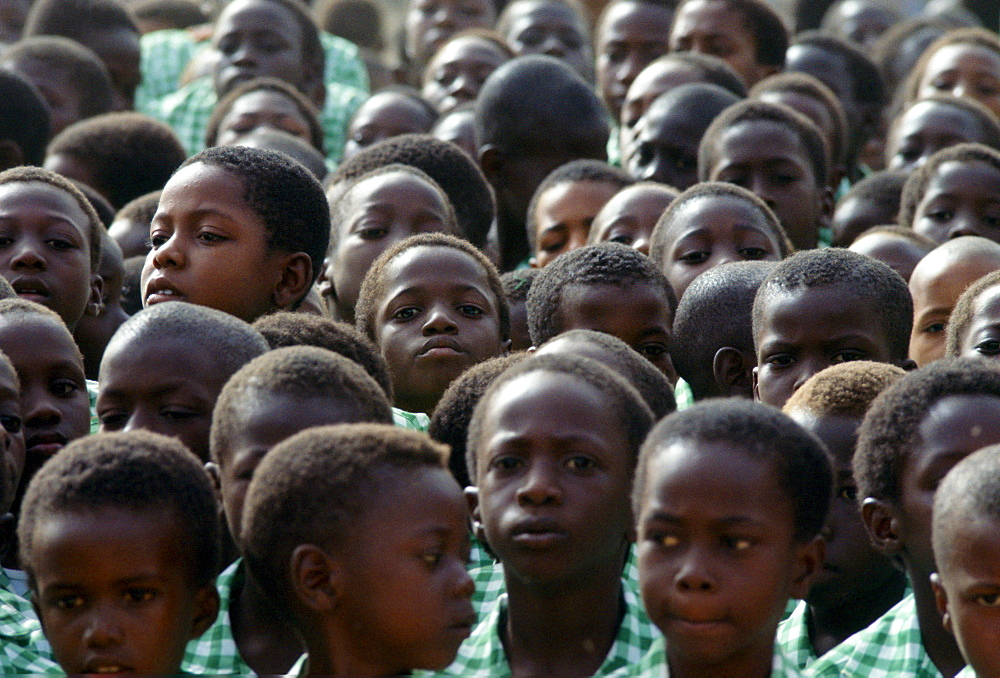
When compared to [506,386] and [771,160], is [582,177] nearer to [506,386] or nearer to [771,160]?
[771,160]

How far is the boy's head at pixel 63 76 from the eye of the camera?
7.47 metres

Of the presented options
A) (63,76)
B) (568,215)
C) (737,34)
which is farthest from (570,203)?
(63,76)

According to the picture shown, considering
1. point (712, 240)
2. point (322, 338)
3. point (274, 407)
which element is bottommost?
point (712, 240)

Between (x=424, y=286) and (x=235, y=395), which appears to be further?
(x=424, y=286)

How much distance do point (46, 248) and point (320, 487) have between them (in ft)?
6.89

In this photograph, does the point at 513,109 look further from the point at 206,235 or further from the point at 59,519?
the point at 59,519

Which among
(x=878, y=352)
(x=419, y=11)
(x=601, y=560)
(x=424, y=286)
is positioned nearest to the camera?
(x=601, y=560)

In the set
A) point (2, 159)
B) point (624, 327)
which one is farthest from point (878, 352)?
point (2, 159)

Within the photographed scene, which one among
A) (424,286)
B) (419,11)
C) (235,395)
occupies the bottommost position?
(419,11)

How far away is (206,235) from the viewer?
439cm

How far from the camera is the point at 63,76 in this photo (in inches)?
297

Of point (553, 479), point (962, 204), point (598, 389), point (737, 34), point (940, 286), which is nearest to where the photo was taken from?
point (553, 479)

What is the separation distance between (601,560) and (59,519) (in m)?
1.05

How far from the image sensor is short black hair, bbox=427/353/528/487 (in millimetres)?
3791
